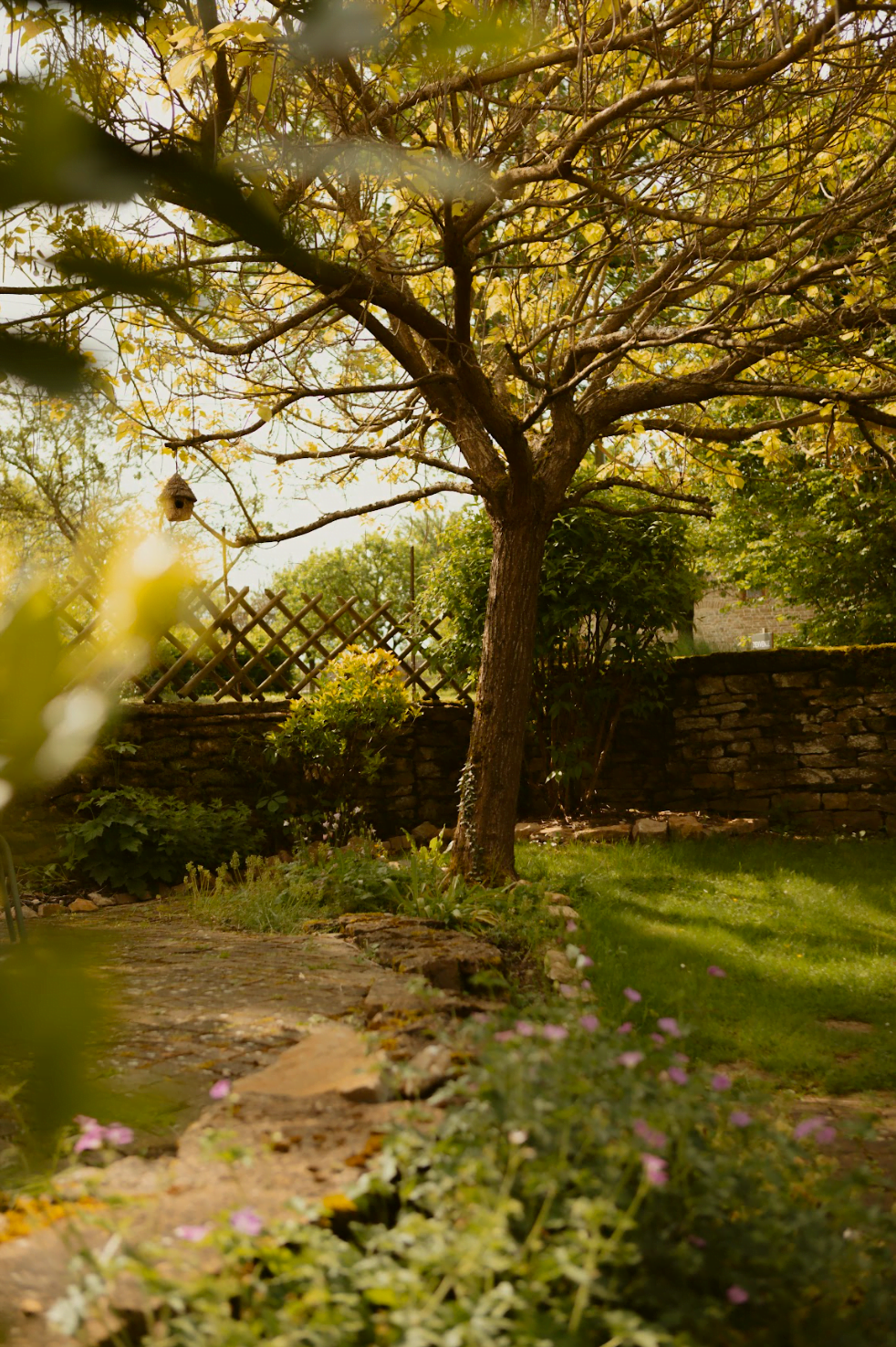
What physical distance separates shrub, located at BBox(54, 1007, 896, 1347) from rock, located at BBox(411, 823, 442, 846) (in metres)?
5.02

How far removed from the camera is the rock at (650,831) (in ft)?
20.1

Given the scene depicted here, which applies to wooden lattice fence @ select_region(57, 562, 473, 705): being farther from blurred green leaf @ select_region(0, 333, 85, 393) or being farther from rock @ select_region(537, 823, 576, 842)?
blurred green leaf @ select_region(0, 333, 85, 393)

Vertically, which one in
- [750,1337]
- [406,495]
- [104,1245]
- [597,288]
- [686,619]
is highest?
[597,288]

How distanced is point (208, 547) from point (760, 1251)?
136 cm

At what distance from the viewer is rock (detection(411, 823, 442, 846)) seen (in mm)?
6656

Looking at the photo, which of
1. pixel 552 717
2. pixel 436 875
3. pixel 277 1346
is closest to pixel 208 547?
pixel 277 1346

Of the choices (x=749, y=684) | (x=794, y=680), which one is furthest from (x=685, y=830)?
(x=794, y=680)

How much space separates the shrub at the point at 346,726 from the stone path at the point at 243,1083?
2.86 metres

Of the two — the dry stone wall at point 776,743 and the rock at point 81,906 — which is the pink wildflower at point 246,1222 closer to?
the rock at point 81,906

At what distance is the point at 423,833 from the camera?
673 cm

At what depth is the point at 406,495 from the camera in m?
5.38

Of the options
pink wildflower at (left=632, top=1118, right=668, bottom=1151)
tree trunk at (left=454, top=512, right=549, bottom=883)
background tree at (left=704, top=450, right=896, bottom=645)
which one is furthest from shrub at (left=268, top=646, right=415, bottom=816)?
pink wildflower at (left=632, top=1118, right=668, bottom=1151)

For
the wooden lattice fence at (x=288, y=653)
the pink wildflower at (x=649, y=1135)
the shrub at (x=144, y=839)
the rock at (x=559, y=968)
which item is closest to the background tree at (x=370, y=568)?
the wooden lattice fence at (x=288, y=653)

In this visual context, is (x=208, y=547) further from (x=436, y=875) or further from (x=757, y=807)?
(x=757, y=807)
